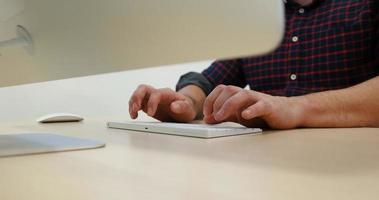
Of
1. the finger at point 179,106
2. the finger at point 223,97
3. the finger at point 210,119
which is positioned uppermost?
the finger at point 223,97

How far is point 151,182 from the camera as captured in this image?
0.37 meters

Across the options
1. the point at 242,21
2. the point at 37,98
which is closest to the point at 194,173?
the point at 242,21

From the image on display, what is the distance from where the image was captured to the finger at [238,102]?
31.4 inches

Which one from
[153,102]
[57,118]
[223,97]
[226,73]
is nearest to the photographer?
[223,97]

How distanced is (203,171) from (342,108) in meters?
0.57

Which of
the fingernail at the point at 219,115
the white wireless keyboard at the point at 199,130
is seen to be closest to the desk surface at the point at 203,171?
the white wireless keyboard at the point at 199,130

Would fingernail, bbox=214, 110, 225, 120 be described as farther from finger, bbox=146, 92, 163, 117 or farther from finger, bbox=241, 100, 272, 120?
finger, bbox=146, 92, 163, 117

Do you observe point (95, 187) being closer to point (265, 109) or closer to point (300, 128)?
point (265, 109)

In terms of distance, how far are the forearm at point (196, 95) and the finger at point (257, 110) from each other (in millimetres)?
482

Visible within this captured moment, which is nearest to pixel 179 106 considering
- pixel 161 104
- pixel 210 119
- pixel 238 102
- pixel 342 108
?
pixel 161 104

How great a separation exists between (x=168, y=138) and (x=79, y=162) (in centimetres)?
25

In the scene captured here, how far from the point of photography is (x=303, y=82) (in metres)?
1.41

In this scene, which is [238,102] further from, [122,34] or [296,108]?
[122,34]

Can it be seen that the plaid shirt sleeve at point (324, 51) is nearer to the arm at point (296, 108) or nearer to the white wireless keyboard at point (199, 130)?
the arm at point (296, 108)
